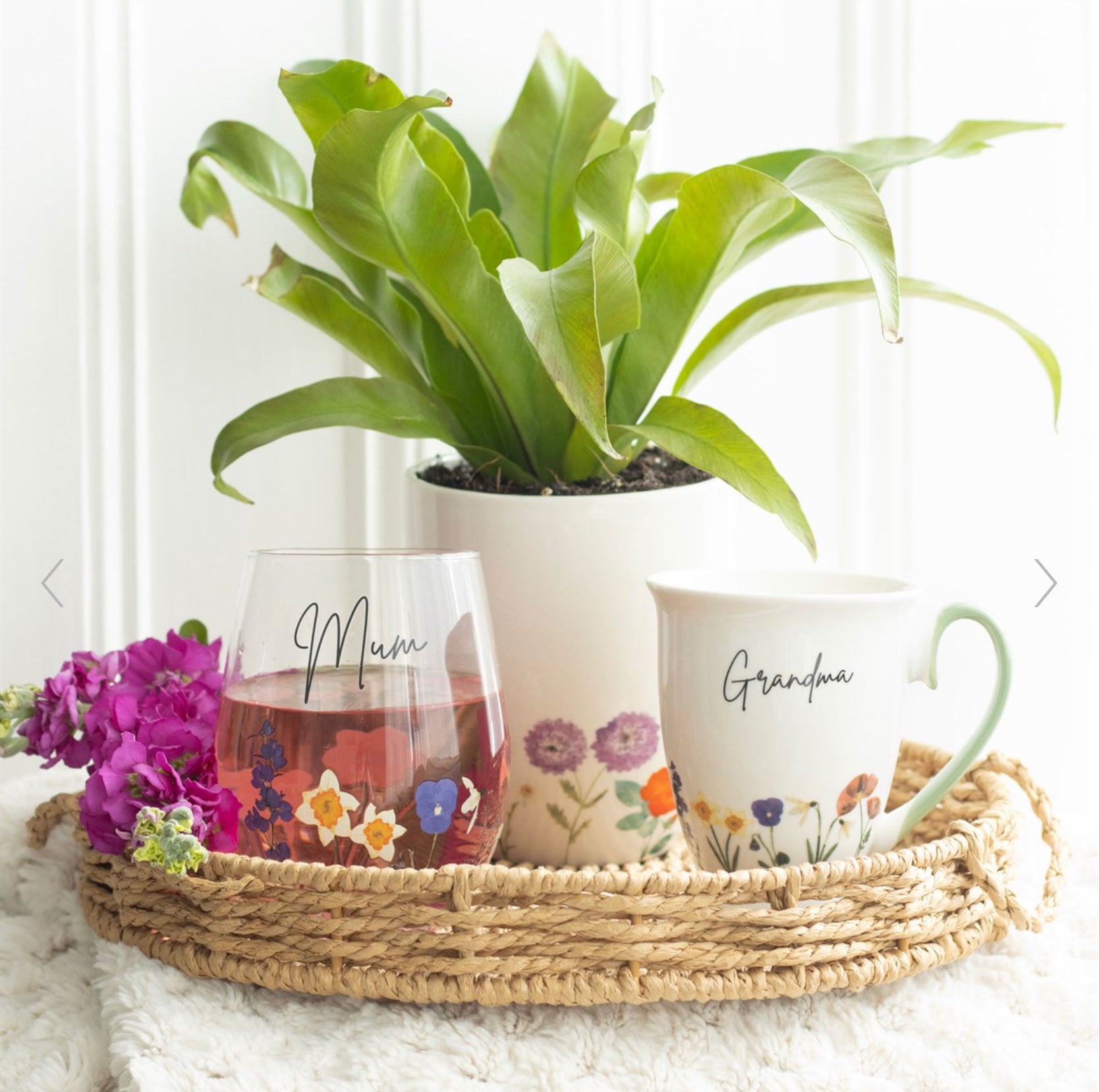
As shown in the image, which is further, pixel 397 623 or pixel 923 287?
pixel 923 287

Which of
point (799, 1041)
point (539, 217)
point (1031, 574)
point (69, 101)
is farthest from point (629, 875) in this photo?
point (69, 101)

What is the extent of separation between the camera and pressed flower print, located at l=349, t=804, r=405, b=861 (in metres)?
0.43

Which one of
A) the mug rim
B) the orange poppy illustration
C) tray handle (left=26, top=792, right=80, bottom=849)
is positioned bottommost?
tray handle (left=26, top=792, right=80, bottom=849)

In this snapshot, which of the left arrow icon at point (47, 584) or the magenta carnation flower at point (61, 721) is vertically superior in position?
the left arrow icon at point (47, 584)

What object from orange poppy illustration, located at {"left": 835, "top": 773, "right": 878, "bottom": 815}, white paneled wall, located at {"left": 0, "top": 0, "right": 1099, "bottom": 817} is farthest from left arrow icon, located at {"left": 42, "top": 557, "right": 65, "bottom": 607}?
orange poppy illustration, located at {"left": 835, "top": 773, "right": 878, "bottom": 815}

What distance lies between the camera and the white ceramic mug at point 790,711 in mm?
441

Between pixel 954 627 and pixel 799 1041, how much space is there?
0.41m

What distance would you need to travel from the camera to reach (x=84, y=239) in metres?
0.71

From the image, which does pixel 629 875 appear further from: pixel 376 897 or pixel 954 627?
pixel 954 627

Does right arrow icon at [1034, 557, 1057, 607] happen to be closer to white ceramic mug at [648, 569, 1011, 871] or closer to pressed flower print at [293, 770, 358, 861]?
white ceramic mug at [648, 569, 1011, 871]

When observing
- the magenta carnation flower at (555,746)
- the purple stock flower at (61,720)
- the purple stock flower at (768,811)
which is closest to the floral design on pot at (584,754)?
the magenta carnation flower at (555,746)

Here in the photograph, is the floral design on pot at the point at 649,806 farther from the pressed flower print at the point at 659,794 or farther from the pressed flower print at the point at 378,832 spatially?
the pressed flower print at the point at 378,832

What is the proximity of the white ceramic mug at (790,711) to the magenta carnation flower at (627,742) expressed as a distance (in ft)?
0.23

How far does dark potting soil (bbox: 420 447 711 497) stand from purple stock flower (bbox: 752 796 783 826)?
0.55 ft
